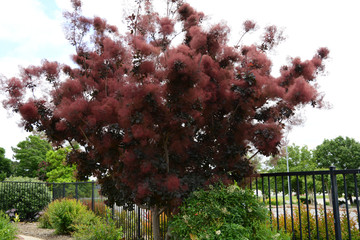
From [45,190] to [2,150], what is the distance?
1143 inches

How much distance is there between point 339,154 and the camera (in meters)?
39.0

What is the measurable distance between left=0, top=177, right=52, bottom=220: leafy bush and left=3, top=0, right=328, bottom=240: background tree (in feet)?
30.2

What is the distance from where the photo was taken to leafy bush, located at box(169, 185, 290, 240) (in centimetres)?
385

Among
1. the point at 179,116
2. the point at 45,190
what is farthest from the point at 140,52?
the point at 45,190

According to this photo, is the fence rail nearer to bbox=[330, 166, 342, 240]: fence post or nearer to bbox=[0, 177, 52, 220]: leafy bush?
bbox=[330, 166, 342, 240]: fence post

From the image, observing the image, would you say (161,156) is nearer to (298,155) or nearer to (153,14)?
(153,14)

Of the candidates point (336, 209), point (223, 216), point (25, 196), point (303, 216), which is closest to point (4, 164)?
point (25, 196)

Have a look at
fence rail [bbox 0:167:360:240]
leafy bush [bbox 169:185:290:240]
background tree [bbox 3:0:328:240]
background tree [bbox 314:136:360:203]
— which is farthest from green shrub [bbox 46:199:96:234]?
background tree [bbox 314:136:360:203]

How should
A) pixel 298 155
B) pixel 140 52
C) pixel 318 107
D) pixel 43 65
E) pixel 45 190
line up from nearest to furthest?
pixel 140 52 < pixel 318 107 < pixel 43 65 < pixel 45 190 < pixel 298 155

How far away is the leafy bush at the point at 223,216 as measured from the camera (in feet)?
12.6

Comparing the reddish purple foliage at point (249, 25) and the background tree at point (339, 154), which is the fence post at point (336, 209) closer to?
the reddish purple foliage at point (249, 25)

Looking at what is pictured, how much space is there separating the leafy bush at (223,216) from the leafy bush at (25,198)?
10.6m

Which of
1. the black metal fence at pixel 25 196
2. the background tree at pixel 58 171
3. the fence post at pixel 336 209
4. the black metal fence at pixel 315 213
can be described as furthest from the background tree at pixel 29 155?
the fence post at pixel 336 209

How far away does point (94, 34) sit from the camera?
557 centimetres
